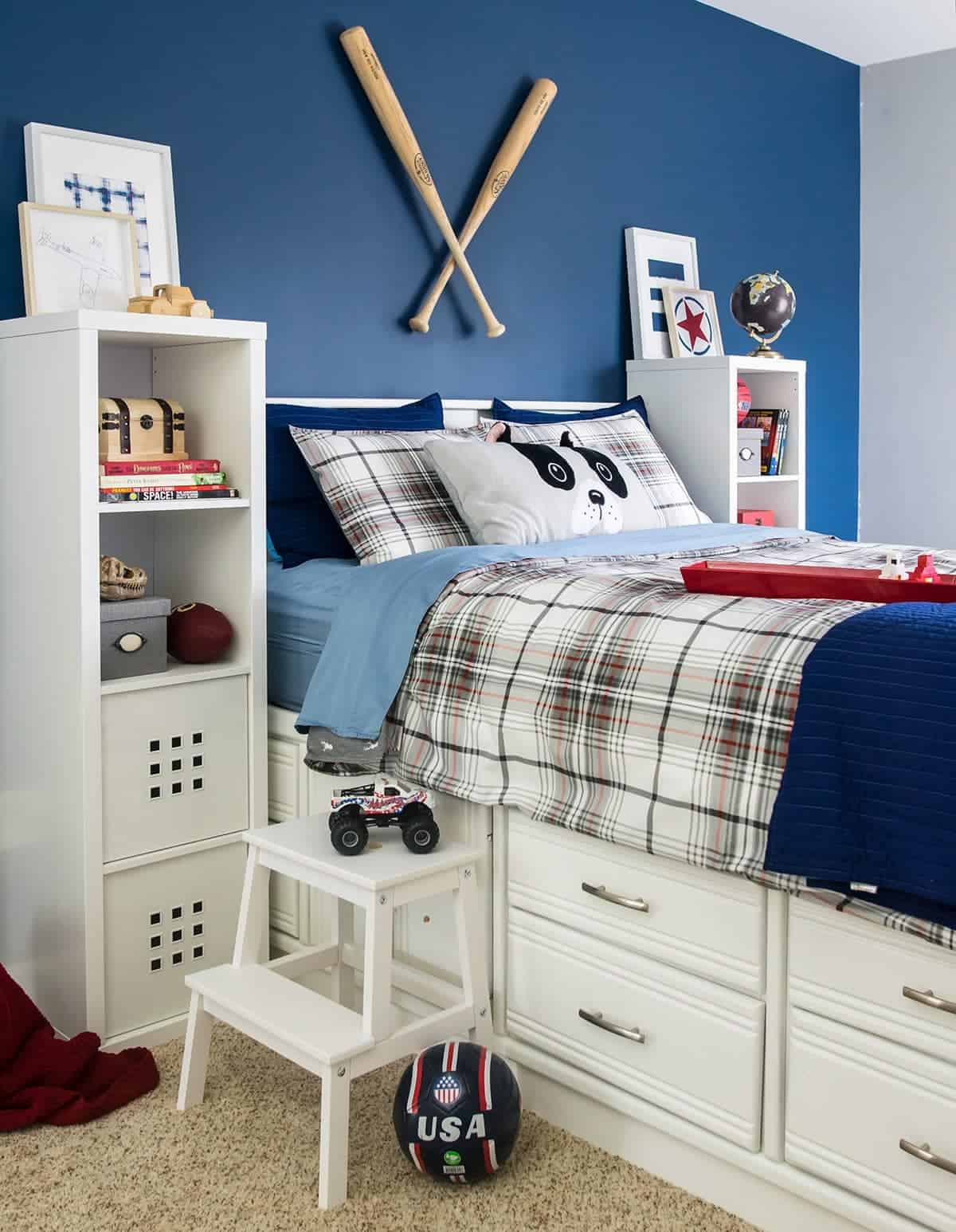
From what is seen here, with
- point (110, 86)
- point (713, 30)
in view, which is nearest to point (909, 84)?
point (713, 30)

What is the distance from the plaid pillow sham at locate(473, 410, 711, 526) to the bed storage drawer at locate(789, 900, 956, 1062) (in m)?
1.51

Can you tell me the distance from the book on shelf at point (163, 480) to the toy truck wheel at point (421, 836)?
0.76m

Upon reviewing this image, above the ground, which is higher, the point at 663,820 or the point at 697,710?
the point at 697,710

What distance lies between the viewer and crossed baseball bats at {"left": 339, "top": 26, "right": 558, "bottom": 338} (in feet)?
9.86

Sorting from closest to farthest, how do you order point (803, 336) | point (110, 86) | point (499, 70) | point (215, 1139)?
point (215, 1139) → point (110, 86) → point (499, 70) → point (803, 336)

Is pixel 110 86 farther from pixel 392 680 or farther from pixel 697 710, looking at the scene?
pixel 697 710

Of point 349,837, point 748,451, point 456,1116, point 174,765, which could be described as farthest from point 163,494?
point 748,451

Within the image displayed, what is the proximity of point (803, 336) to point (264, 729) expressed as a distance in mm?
2985

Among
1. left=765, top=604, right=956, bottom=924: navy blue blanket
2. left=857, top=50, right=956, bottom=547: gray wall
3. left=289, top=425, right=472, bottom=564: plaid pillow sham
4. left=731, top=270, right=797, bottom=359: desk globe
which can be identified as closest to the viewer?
left=765, top=604, right=956, bottom=924: navy blue blanket

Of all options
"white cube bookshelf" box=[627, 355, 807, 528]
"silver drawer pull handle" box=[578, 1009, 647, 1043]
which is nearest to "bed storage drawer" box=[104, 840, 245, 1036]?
"silver drawer pull handle" box=[578, 1009, 647, 1043]

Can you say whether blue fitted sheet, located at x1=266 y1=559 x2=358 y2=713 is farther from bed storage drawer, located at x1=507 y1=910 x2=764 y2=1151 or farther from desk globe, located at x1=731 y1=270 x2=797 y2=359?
desk globe, located at x1=731 y1=270 x2=797 y2=359

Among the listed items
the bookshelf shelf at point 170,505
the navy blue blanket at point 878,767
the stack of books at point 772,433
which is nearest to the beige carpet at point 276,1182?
the navy blue blanket at point 878,767

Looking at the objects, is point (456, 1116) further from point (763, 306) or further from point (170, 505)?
point (763, 306)

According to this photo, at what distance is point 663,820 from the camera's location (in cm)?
176
